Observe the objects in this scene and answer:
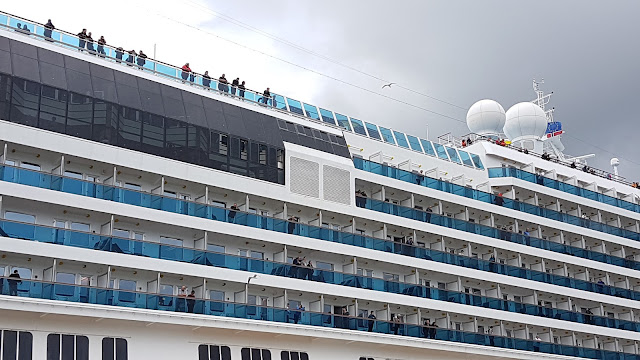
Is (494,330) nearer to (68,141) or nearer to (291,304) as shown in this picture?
(291,304)

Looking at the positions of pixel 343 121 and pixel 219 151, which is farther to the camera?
pixel 343 121

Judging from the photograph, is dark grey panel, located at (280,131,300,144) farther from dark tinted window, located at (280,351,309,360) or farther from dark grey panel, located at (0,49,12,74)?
dark grey panel, located at (0,49,12,74)

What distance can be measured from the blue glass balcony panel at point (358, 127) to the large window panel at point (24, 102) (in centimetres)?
1716

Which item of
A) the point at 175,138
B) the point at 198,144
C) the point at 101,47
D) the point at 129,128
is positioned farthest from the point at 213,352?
the point at 101,47

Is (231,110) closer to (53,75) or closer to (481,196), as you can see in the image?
(53,75)

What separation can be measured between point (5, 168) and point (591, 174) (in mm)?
38793

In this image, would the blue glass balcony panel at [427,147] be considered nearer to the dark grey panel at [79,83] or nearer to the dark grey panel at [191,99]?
the dark grey panel at [191,99]

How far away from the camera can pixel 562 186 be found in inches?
1877

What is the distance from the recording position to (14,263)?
26.5 metres

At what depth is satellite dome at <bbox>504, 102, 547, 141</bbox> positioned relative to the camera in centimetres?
5278

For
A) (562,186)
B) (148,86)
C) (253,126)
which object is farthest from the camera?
(562,186)

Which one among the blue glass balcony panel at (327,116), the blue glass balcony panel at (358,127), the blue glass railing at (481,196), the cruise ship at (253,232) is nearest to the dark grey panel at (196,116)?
the cruise ship at (253,232)

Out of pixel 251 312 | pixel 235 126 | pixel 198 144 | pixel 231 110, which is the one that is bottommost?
pixel 251 312

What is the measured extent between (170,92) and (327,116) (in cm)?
947
